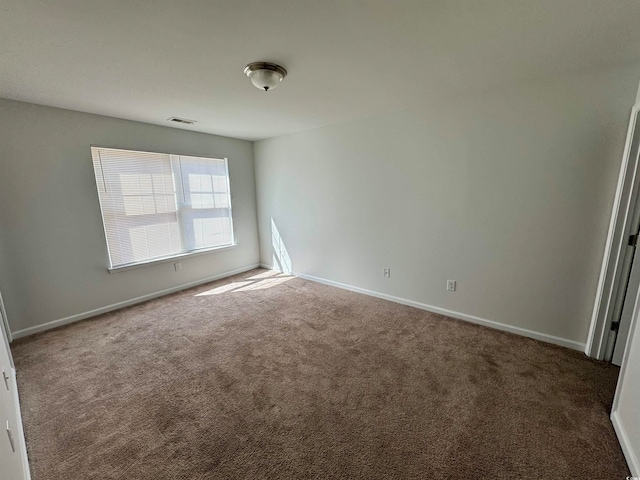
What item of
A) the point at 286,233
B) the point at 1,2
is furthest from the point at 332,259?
the point at 1,2

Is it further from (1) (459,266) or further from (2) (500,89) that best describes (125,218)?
(2) (500,89)

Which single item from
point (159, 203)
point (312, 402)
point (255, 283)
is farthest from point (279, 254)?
point (312, 402)

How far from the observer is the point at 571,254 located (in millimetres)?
2256

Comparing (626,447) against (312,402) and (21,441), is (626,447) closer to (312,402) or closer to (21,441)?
(312,402)

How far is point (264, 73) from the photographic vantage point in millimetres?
1899

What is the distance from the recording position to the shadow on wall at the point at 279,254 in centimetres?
462

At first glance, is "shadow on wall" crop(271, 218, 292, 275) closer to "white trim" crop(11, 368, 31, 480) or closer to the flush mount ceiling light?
the flush mount ceiling light

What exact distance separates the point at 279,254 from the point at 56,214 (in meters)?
2.90

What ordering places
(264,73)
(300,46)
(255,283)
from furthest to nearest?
(255,283) < (264,73) < (300,46)

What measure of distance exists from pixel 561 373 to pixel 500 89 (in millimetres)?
2416

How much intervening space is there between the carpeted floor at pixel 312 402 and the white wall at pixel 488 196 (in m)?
0.47

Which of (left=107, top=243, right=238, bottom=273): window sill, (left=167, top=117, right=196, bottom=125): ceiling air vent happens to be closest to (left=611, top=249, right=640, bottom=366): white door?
(left=167, top=117, right=196, bottom=125): ceiling air vent

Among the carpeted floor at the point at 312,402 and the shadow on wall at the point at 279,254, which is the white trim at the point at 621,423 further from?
the shadow on wall at the point at 279,254

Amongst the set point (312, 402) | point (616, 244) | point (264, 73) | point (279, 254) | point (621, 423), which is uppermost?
point (264, 73)
